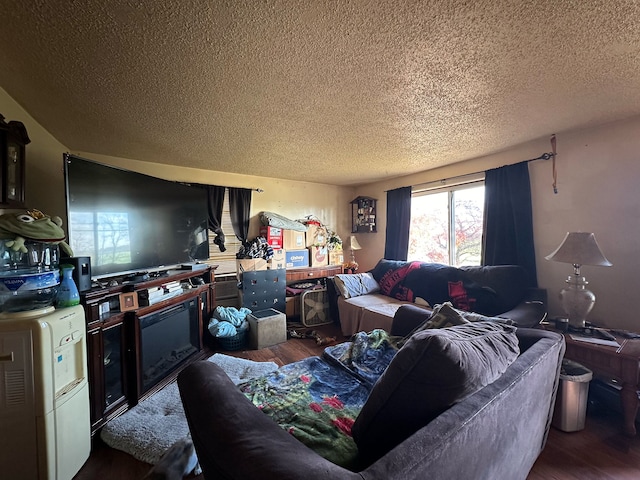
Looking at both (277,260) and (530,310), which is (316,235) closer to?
(277,260)

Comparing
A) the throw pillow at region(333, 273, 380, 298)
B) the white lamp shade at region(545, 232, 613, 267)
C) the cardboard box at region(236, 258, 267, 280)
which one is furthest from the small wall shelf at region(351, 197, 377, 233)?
the white lamp shade at region(545, 232, 613, 267)

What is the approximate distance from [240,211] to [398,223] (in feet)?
7.83

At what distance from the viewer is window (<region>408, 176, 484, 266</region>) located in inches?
124

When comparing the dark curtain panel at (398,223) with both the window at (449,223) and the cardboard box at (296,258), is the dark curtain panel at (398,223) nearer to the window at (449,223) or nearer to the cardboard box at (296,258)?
the window at (449,223)

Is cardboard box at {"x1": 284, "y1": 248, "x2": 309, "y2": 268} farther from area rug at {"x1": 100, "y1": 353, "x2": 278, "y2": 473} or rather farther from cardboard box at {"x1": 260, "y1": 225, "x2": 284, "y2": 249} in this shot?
area rug at {"x1": 100, "y1": 353, "x2": 278, "y2": 473}

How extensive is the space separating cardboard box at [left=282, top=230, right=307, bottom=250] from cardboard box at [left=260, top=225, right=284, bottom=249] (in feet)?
0.22

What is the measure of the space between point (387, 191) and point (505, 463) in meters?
3.61

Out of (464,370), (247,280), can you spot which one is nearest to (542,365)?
(464,370)

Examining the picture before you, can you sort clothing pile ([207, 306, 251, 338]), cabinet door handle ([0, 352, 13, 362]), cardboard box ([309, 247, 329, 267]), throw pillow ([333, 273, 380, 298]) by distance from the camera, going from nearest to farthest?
1. cabinet door handle ([0, 352, 13, 362])
2. clothing pile ([207, 306, 251, 338])
3. throw pillow ([333, 273, 380, 298])
4. cardboard box ([309, 247, 329, 267])

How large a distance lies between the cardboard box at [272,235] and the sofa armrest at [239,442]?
277 cm

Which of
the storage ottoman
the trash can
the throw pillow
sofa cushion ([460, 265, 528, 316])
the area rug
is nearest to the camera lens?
the area rug

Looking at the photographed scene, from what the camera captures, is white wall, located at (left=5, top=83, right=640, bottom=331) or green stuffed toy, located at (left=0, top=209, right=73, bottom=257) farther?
white wall, located at (left=5, top=83, right=640, bottom=331)

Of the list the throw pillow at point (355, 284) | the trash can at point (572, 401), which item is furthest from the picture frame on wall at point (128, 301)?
the trash can at point (572, 401)

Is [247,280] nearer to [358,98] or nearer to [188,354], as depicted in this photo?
[188,354]
